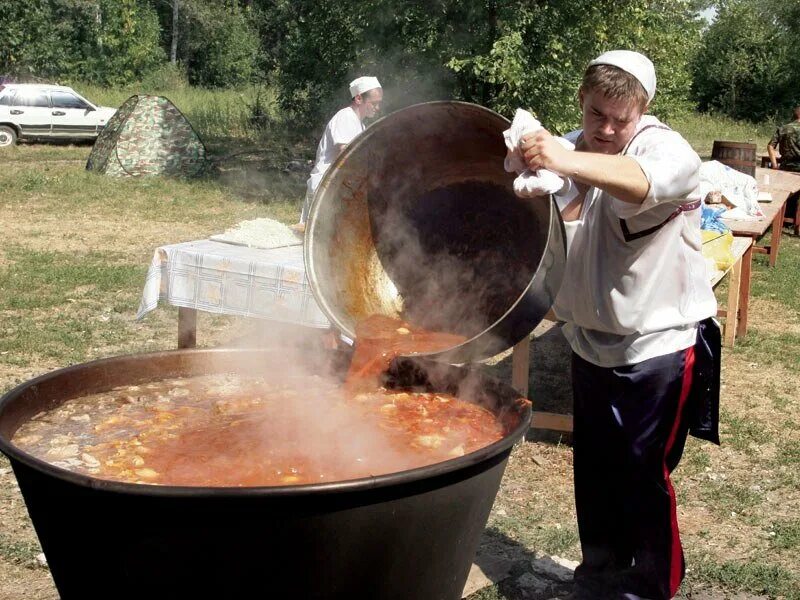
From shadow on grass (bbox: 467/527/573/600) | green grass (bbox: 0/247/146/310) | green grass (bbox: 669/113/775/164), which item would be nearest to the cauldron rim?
shadow on grass (bbox: 467/527/573/600)

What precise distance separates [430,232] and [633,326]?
2.96ft

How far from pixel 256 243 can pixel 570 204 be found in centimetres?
279

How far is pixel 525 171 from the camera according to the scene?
8.32 feet

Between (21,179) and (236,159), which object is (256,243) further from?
(236,159)

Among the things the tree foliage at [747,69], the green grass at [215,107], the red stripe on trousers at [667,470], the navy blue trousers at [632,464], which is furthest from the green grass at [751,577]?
the tree foliage at [747,69]

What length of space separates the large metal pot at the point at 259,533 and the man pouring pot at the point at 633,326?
19.3 inches

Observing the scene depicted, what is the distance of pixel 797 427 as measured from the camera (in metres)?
5.83

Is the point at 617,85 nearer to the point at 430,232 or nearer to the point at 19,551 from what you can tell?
the point at 430,232

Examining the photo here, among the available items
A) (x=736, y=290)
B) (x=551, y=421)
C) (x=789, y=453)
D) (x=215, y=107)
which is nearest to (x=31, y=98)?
(x=215, y=107)

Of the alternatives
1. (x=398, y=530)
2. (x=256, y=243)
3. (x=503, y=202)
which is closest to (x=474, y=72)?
(x=256, y=243)

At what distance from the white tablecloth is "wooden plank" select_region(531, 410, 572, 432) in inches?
54.1

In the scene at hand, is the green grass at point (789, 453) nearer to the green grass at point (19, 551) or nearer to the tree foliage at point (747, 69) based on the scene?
the green grass at point (19, 551)

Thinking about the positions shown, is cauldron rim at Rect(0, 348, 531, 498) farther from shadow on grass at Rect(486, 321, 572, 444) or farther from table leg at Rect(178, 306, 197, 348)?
shadow on grass at Rect(486, 321, 572, 444)

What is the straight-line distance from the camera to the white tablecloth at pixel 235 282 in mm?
5086
